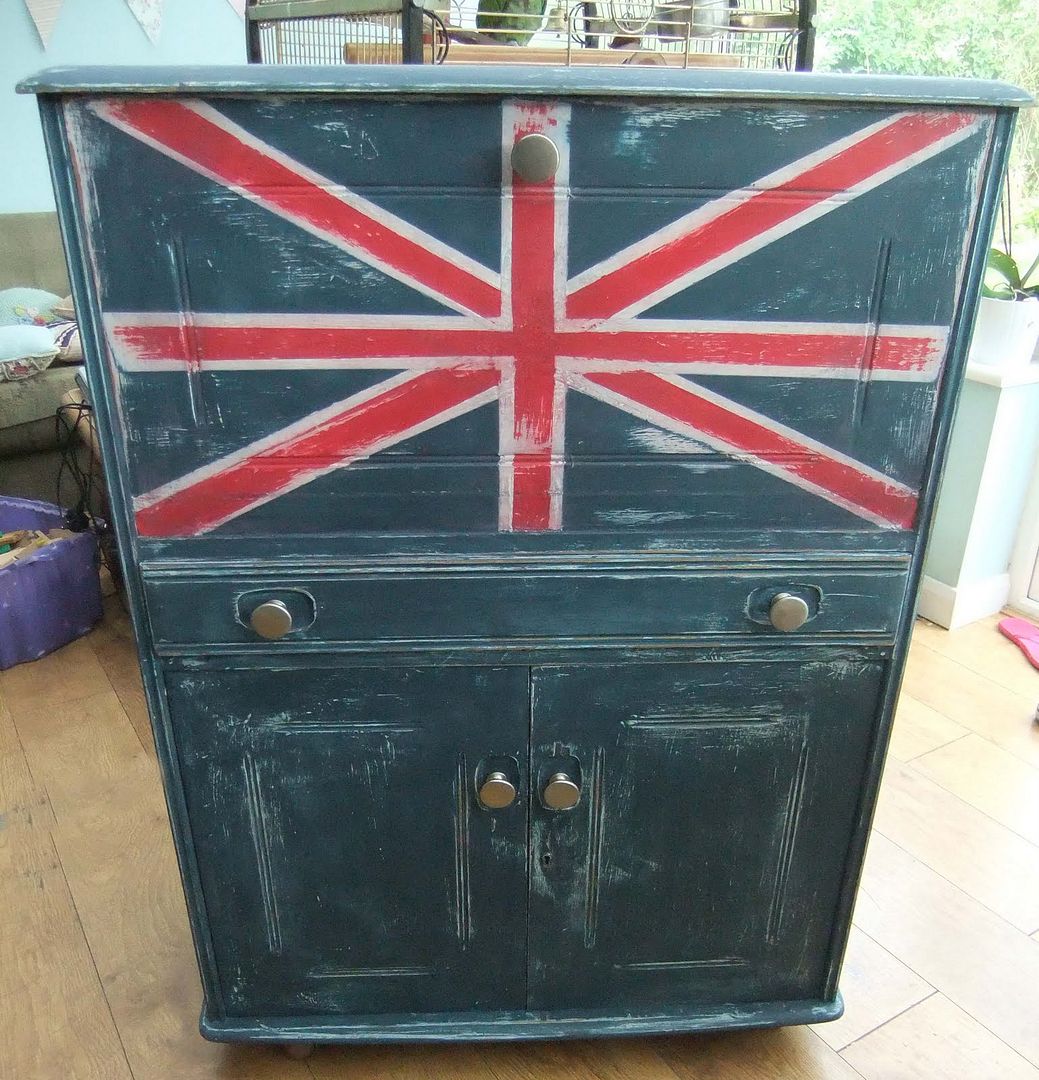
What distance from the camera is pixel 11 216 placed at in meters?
2.85

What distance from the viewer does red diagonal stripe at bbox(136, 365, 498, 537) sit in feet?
2.96

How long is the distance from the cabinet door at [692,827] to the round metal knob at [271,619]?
0.28 m

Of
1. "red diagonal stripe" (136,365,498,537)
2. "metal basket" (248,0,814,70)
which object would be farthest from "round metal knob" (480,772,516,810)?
"metal basket" (248,0,814,70)

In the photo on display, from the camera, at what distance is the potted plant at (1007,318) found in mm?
2062

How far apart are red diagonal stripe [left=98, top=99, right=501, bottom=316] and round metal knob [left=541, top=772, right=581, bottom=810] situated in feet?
1.72

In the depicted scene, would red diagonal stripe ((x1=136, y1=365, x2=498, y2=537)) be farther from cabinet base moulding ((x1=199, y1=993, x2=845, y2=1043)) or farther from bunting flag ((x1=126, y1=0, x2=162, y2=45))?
bunting flag ((x1=126, y1=0, x2=162, y2=45))

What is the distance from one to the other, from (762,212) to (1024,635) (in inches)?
69.8

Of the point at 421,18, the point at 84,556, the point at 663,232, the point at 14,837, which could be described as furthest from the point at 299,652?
the point at 84,556

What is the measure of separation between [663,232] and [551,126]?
0.46 feet

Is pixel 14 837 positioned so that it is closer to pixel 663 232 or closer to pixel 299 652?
pixel 299 652

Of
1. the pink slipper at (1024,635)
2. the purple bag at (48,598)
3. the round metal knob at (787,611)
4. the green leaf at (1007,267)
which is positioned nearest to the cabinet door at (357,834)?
the round metal knob at (787,611)

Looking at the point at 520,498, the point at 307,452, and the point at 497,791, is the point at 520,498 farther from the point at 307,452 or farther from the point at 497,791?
the point at 497,791

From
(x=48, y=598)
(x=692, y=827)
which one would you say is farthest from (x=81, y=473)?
(x=692, y=827)

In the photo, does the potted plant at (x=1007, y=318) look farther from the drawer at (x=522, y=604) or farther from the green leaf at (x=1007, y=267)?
the drawer at (x=522, y=604)
